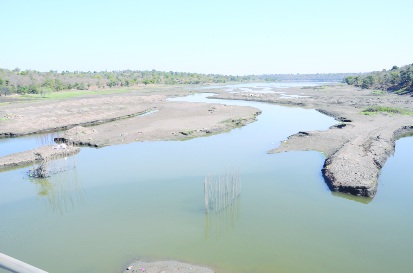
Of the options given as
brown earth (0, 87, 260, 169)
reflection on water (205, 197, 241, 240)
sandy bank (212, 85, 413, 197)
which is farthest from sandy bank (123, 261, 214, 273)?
brown earth (0, 87, 260, 169)

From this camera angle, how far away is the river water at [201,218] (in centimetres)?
1022

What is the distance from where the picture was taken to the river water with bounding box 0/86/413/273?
10.2 m

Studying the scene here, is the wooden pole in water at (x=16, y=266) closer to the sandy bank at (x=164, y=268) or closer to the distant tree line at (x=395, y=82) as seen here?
the sandy bank at (x=164, y=268)

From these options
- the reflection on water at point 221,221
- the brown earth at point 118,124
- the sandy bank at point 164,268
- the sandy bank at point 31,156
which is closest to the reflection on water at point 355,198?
the reflection on water at point 221,221

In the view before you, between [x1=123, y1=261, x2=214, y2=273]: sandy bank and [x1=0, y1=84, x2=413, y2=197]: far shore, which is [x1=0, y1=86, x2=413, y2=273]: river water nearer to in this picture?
[x1=123, y1=261, x2=214, y2=273]: sandy bank

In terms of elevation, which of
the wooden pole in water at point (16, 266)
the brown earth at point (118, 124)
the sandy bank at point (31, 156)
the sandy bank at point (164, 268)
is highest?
the wooden pole in water at point (16, 266)

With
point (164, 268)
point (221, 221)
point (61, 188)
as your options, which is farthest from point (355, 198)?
point (61, 188)

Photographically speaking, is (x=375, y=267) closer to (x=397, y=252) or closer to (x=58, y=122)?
(x=397, y=252)

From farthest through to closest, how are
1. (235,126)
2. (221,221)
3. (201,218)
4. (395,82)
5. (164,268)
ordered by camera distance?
(395,82), (235,126), (201,218), (221,221), (164,268)

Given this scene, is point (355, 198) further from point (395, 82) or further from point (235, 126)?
point (395, 82)

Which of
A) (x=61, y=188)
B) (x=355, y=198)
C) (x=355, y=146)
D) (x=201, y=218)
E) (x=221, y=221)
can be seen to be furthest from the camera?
(x=355, y=146)

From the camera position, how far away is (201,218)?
12633 mm

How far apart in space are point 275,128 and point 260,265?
23111 millimetres

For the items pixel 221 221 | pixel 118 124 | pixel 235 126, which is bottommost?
pixel 221 221
